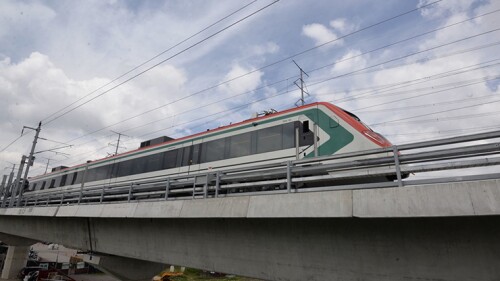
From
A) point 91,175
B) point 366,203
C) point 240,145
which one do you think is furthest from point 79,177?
point 366,203

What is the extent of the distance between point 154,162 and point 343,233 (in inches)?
484

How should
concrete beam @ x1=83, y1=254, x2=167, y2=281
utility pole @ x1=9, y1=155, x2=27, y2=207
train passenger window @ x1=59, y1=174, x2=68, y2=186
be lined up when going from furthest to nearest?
1. train passenger window @ x1=59, y1=174, x2=68, y2=186
2. utility pole @ x1=9, y1=155, x2=27, y2=207
3. concrete beam @ x1=83, y1=254, x2=167, y2=281

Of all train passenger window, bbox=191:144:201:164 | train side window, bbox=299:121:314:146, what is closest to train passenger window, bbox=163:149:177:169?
train passenger window, bbox=191:144:201:164

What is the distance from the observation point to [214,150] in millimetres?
13000

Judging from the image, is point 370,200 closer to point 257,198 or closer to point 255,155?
point 257,198

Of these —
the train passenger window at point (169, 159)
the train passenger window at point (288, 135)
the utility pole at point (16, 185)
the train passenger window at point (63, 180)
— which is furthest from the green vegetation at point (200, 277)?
the train passenger window at point (288, 135)

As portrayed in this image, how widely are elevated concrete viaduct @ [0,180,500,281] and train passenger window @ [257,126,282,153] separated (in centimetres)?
388

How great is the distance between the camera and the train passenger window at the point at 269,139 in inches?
436

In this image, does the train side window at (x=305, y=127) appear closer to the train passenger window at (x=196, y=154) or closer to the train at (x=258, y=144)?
the train at (x=258, y=144)

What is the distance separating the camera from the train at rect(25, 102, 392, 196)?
381 inches

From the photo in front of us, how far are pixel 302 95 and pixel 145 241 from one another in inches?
640

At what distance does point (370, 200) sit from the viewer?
16.4 ft

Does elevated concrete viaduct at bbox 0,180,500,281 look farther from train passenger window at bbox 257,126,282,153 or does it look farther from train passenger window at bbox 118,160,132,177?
train passenger window at bbox 118,160,132,177

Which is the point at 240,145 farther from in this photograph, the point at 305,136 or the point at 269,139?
the point at 305,136
